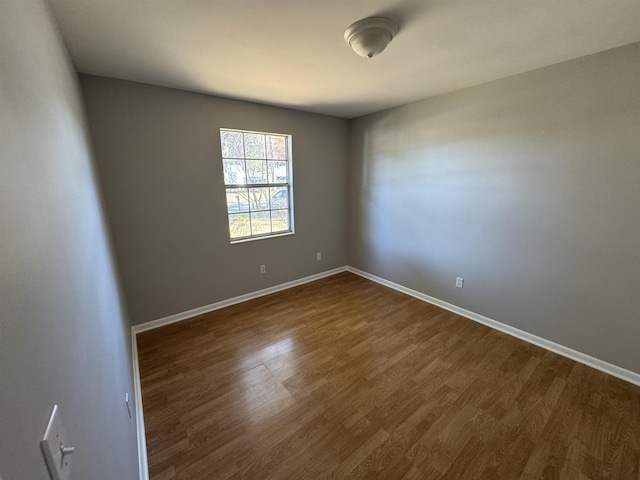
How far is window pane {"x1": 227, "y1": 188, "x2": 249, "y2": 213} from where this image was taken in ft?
9.75

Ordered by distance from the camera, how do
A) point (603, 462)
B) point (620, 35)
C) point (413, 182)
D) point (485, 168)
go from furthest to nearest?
point (413, 182) < point (485, 168) < point (620, 35) < point (603, 462)

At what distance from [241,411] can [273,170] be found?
8.43 ft

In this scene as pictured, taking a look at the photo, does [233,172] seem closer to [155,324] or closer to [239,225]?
[239,225]

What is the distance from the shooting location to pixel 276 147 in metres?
3.26

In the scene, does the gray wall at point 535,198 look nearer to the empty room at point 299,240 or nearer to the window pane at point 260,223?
the empty room at point 299,240

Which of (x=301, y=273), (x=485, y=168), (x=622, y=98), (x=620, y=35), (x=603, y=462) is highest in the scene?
(x=620, y=35)

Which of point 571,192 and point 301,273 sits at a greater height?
point 571,192

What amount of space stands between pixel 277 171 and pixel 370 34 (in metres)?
2.04

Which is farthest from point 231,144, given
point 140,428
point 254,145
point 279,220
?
point 140,428

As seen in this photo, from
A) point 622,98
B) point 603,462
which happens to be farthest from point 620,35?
point 603,462

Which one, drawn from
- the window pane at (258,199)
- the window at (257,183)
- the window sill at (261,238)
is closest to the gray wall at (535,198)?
the window at (257,183)

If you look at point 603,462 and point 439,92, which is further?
point 439,92

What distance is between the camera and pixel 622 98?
178 centimetres

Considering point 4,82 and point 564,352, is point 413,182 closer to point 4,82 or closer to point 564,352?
point 564,352
